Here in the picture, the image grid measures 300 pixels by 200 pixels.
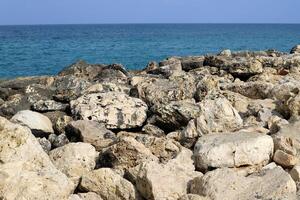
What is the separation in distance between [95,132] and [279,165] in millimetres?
3319

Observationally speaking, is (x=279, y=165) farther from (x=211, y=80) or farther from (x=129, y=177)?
(x=211, y=80)

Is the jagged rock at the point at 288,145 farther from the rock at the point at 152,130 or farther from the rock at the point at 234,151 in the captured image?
the rock at the point at 152,130

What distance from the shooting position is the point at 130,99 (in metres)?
11.0

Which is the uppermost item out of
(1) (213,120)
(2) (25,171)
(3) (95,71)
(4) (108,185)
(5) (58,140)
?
(2) (25,171)

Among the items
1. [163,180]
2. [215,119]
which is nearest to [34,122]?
[215,119]

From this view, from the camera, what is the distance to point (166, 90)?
11523 mm

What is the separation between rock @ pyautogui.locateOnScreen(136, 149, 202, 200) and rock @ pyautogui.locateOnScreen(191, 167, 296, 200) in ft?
0.71

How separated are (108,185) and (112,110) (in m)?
3.49

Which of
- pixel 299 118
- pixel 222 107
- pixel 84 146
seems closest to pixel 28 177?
pixel 84 146

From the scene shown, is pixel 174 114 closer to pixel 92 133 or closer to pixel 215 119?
pixel 215 119

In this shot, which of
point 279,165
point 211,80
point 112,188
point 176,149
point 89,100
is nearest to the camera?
point 112,188

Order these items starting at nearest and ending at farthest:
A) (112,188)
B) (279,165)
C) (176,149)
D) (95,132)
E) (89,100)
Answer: (112,188) → (279,165) → (176,149) → (95,132) → (89,100)

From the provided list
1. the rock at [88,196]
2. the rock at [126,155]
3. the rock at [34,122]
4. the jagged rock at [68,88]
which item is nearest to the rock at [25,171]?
the rock at [88,196]

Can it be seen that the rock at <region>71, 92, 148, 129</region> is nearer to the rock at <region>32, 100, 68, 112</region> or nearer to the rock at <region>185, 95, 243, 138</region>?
the rock at <region>32, 100, 68, 112</region>
